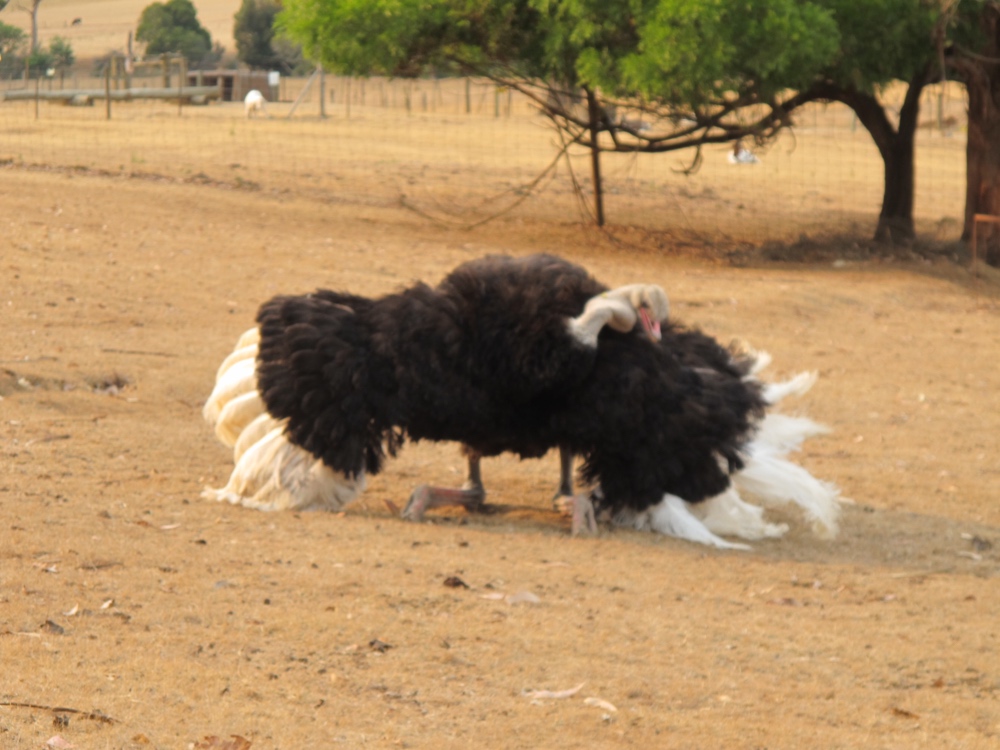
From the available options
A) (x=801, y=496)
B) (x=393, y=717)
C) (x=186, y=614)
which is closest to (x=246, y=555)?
(x=186, y=614)

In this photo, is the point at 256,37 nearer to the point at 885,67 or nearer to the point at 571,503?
the point at 885,67

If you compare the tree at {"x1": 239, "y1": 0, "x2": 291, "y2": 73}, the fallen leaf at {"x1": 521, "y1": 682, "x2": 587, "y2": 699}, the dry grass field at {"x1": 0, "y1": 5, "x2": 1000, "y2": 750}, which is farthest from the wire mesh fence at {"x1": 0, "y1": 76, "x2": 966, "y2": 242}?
the tree at {"x1": 239, "y1": 0, "x2": 291, "y2": 73}

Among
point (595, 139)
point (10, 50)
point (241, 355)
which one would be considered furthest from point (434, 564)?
point (10, 50)

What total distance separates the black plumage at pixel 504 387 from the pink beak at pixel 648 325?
1.9 inches

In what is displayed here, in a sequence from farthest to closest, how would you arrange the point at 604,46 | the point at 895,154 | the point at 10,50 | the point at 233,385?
→ the point at 10,50
the point at 895,154
the point at 604,46
the point at 233,385

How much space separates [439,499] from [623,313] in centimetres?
117

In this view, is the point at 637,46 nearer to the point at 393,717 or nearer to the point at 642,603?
the point at 642,603

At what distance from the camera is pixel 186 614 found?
4.67 m

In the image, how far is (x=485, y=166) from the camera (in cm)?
2353

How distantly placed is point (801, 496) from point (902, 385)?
3.86 m

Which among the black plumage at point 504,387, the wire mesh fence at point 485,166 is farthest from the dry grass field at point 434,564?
the wire mesh fence at point 485,166

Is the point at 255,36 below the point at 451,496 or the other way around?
the other way around

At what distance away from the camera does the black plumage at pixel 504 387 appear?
20.2 ft

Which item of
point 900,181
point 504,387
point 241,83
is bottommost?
point 504,387
